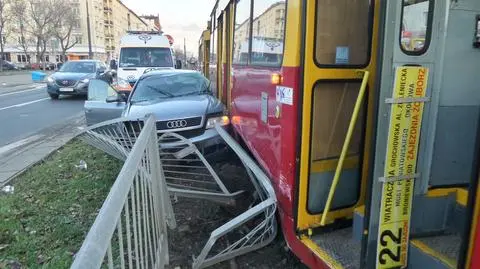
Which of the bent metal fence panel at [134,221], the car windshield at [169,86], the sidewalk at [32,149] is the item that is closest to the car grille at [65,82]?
the sidewalk at [32,149]

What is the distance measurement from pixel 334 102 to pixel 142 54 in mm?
13591

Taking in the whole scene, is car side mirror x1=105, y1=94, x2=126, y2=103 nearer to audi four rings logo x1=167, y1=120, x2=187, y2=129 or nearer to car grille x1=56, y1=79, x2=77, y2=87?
audi four rings logo x1=167, y1=120, x2=187, y2=129

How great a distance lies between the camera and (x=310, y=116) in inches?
110

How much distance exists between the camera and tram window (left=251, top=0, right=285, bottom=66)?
3.16 meters

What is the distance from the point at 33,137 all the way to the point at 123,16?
344 ft

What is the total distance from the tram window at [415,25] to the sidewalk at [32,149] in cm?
546

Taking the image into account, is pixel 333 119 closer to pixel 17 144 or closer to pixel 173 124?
pixel 173 124

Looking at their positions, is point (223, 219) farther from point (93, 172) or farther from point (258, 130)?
point (93, 172)

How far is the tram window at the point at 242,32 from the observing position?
15.1 feet

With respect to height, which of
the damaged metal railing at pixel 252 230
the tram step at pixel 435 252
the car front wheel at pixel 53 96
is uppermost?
the tram step at pixel 435 252

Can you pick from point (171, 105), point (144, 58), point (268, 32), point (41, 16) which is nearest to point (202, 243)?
point (268, 32)

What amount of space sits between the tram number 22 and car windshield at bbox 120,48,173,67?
1389cm

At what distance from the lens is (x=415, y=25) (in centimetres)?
228

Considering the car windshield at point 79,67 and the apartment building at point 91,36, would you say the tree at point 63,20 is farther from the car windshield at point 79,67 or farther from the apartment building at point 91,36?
the car windshield at point 79,67
